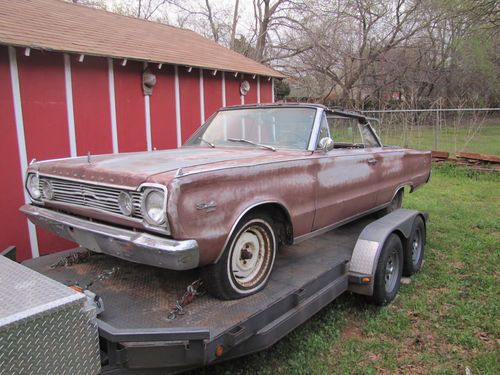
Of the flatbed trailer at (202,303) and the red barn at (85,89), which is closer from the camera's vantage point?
the flatbed trailer at (202,303)

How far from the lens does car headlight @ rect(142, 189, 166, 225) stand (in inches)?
99.7

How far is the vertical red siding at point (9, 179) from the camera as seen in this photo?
4.85 meters

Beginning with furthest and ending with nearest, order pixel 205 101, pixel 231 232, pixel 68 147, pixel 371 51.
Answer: pixel 371 51 < pixel 205 101 < pixel 68 147 < pixel 231 232

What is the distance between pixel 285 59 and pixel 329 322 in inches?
786

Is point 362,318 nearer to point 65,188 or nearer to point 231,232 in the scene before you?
point 231,232

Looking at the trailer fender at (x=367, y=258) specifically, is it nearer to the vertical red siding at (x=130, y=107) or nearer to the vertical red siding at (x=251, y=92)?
the vertical red siding at (x=130, y=107)

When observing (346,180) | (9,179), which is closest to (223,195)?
(346,180)

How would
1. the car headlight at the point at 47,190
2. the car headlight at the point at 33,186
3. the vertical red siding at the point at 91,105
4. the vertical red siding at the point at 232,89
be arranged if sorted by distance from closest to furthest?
1. the car headlight at the point at 47,190
2. the car headlight at the point at 33,186
3. the vertical red siding at the point at 91,105
4. the vertical red siding at the point at 232,89

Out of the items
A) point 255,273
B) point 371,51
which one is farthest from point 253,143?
point 371,51

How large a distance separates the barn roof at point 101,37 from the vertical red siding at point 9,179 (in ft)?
1.79

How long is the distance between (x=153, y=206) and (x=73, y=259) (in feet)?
4.60

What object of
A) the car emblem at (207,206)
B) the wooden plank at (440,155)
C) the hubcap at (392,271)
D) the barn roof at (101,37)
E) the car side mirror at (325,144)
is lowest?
the hubcap at (392,271)

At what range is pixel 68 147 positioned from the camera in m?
5.57

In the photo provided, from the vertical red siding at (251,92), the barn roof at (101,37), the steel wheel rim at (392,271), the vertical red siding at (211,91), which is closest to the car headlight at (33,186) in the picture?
the barn roof at (101,37)
